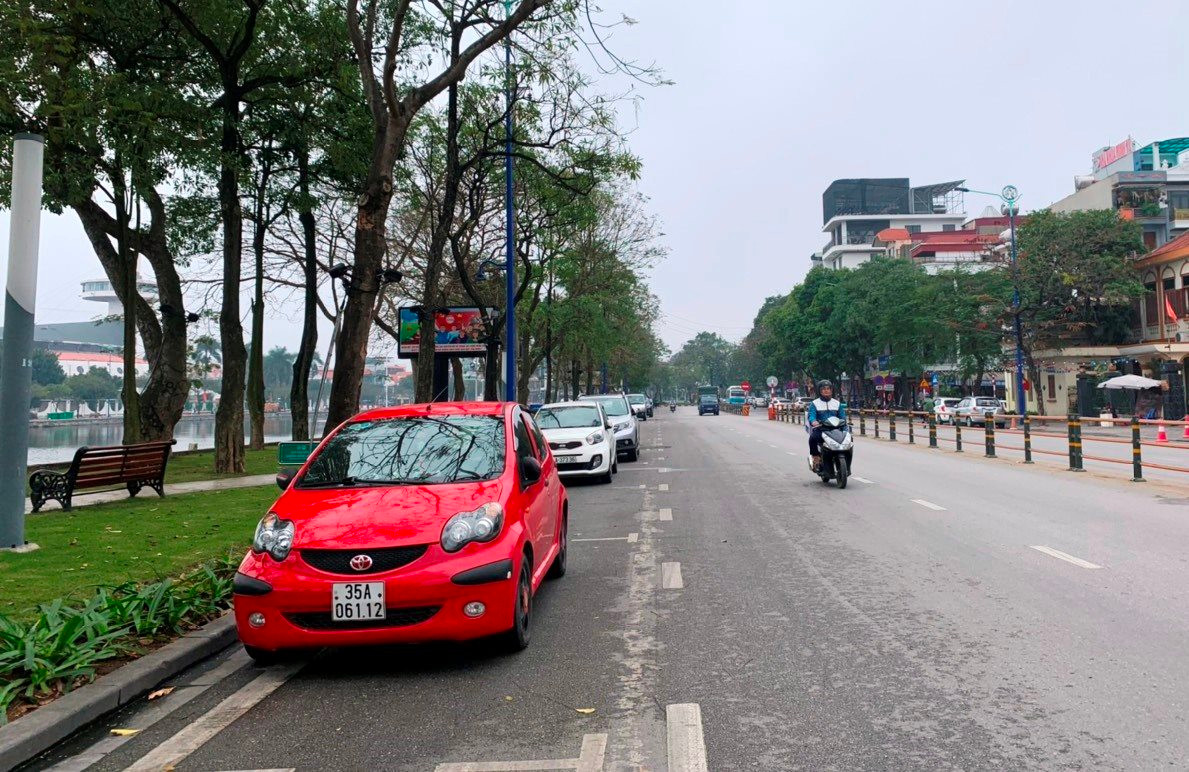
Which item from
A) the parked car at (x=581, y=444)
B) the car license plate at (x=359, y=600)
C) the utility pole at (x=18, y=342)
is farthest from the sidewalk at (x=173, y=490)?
the car license plate at (x=359, y=600)

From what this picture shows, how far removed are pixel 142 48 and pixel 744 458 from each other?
15938 mm

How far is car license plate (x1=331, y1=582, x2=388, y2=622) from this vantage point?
17.1 ft


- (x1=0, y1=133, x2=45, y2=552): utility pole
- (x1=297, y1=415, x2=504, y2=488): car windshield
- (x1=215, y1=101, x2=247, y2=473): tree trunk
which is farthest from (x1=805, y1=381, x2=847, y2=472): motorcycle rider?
(x1=215, y1=101, x2=247, y2=473): tree trunk

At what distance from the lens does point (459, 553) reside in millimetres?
5453

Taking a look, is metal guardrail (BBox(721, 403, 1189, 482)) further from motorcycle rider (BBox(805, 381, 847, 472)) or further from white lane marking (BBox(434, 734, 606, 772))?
white lane marking (BBox(434, 734, 606, 772))

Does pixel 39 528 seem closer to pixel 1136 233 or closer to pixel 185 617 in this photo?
pixel 185 617

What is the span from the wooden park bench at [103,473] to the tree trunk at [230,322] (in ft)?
15.2

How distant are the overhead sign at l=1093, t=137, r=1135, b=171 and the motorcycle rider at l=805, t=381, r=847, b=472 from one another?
59371 mm

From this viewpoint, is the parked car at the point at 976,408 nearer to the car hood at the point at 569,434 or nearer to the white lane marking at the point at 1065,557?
the car hood at the point at 569,434

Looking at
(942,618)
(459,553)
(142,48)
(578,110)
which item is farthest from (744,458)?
(459,553)

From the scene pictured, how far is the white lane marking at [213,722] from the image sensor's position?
426 centimetres

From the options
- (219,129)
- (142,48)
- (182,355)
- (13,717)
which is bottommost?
(13,717)

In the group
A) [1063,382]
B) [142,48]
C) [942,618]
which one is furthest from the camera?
[1063,382]

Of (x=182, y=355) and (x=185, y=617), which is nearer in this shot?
(x=185, y=617)
